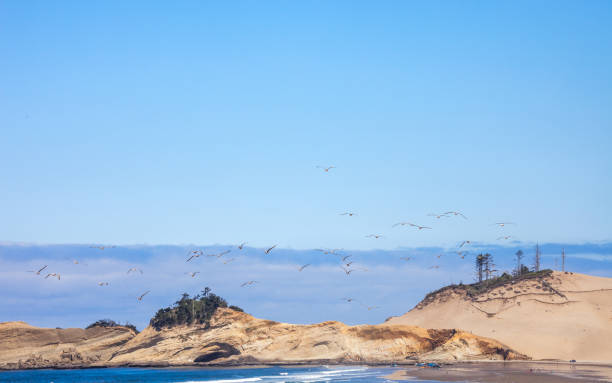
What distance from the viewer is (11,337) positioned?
92.4 metres

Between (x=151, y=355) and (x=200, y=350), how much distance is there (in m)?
7.05

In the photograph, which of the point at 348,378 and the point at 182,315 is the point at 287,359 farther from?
the point at 348,378

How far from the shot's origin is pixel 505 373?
60219 mm

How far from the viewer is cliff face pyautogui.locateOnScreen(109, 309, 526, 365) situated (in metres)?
79.4

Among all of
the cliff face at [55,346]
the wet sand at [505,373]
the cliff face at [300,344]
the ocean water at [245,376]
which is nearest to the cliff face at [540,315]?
the cliff face at [300,344]

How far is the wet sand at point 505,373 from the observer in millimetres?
53844

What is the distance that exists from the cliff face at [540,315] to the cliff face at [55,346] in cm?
4774

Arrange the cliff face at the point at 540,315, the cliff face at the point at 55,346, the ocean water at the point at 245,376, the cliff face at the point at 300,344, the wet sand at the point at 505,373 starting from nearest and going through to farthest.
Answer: the wet sand at the point at 505,373 → the ocean water at the point at 245,376 → the cliff face at the point at 300,344 → the cliff face at the point at 540,315 → the cliff face at the point at 55,346

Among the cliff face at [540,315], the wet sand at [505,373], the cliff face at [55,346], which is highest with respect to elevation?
the cliff face at [540,315]

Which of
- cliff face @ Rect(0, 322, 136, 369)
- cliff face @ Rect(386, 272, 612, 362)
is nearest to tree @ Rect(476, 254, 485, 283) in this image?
cliff face @ Rect(386, 272, 612, 362)

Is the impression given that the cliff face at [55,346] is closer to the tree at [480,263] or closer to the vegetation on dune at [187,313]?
the vegetation on dune at [187,313]

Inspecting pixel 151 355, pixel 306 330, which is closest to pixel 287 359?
pixel 306 330

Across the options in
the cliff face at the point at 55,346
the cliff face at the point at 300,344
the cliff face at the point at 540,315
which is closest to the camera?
the cliff face at the point at 300,344

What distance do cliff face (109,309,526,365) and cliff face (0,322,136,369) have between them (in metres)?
7.64
